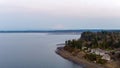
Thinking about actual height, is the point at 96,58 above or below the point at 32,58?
above

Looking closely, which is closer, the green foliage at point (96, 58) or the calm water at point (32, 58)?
the green foliage at point (96, 58)

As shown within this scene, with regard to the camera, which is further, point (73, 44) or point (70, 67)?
point (73, 44)

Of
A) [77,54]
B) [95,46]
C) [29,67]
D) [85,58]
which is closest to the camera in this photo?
[29,67]

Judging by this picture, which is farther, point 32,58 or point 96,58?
point 32,58

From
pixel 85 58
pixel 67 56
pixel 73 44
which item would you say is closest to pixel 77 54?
pixel 67 56

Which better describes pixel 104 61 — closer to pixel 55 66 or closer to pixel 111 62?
pixel 111 62

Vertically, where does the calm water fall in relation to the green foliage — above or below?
below

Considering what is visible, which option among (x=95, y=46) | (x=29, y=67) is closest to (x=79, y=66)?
(x=29, y=67)

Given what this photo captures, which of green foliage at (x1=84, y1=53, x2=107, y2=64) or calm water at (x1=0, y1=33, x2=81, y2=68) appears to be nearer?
green foliage at (x1=84, y1=53, x2=107, y2=64)

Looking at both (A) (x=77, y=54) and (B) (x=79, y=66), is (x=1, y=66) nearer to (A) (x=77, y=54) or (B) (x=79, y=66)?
(B) (x=79, y=66)

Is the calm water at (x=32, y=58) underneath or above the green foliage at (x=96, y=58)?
underneath

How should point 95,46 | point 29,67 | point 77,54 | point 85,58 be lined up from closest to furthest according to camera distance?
point 29,67, point 85,58, point 77,54, point 95,46
